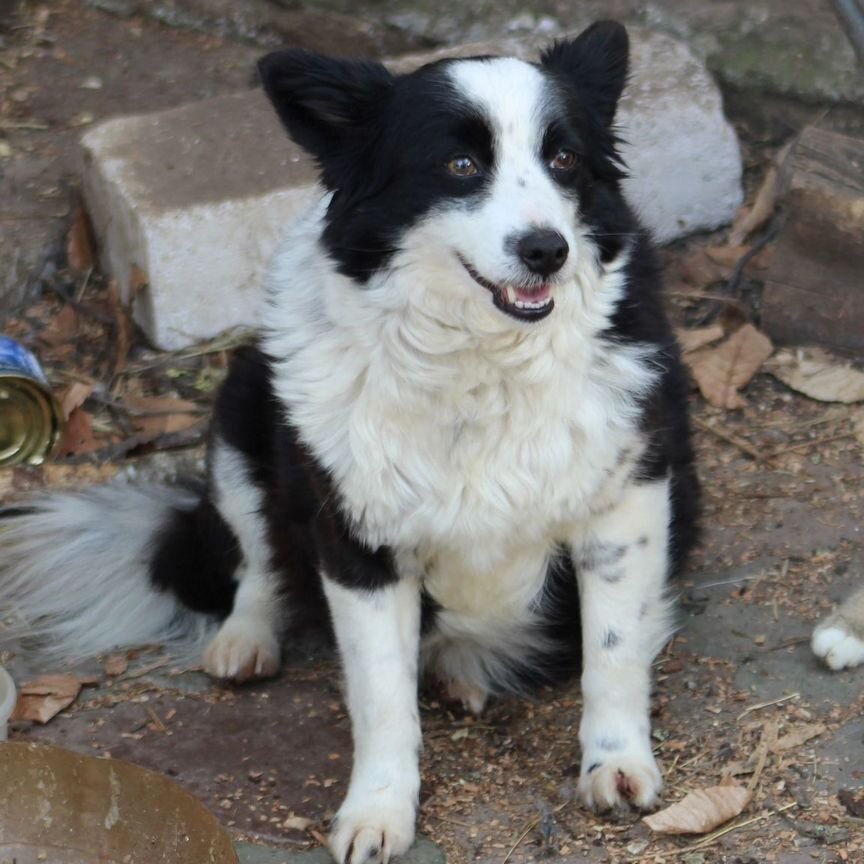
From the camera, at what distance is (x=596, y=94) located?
313 cm

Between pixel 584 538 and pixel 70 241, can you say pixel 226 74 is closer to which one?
pixel 70 241

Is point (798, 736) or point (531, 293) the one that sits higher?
point (531, 293)

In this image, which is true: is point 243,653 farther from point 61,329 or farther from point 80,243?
point 80,243

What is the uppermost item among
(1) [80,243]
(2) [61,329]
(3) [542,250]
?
(3) [542,250]

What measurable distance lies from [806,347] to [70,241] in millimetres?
2443

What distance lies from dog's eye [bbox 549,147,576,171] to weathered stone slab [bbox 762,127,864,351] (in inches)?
71.7

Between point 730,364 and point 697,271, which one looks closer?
point 730,364

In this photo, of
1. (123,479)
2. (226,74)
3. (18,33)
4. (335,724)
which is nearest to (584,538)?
(335,724)

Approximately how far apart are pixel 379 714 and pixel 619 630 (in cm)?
53

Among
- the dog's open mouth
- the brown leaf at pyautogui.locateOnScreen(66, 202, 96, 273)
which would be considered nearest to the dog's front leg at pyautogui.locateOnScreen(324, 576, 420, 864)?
the dog's open mouth

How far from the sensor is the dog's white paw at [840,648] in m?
3.44

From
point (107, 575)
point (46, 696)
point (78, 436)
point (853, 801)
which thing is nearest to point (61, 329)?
point (78, 436)

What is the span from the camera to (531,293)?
113 inches

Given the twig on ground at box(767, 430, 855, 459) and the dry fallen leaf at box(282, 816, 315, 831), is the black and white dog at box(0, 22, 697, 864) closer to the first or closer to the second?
the dry fallen leaf at box(282, 816, 315, 831)
